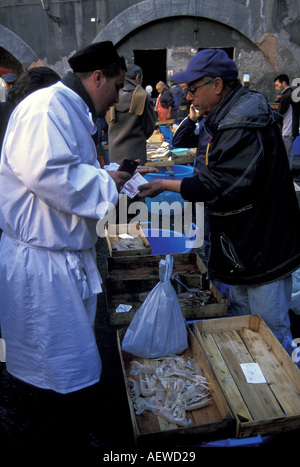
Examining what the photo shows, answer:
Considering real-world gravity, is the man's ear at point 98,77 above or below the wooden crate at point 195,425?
above

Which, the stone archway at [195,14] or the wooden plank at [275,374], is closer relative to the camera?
the wooden plank at [275,374]

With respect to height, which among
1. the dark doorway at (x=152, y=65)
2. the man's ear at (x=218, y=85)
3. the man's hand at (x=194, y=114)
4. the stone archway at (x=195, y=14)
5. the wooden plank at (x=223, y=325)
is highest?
the stone archway at (x=195, y=14)

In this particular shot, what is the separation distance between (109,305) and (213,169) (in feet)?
4.66

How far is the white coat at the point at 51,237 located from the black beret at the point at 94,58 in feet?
0.84

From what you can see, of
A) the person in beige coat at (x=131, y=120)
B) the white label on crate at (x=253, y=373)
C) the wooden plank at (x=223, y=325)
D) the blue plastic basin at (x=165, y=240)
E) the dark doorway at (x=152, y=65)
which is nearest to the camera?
the white label on crate at (x=253, y=373)

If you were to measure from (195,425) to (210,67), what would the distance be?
76.8 inches

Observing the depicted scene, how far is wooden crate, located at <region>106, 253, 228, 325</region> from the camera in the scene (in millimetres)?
2758

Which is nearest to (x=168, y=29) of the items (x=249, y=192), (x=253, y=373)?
(x=249, y=192)

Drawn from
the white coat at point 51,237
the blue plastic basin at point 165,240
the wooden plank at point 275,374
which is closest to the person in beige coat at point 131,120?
the blue plastic basin at point 165,240

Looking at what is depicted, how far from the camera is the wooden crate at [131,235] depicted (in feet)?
11.7

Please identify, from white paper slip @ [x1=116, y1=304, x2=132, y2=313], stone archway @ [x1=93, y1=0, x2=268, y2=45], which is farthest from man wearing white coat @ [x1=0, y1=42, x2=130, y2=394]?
stone archway @ [x1=93, y1=0, x2=268, y2=45]

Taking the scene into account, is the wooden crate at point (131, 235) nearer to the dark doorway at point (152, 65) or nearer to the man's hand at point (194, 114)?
the man's hand at point (194, 114)

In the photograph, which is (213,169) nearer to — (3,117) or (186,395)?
(186,395)

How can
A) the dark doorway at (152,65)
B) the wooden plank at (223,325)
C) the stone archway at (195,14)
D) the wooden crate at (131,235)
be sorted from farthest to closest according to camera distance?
the dark doorway at (152,65) < the stone archway at (195,14) < the wooden crate at (131,235) < the wooden plank at (223,325)
